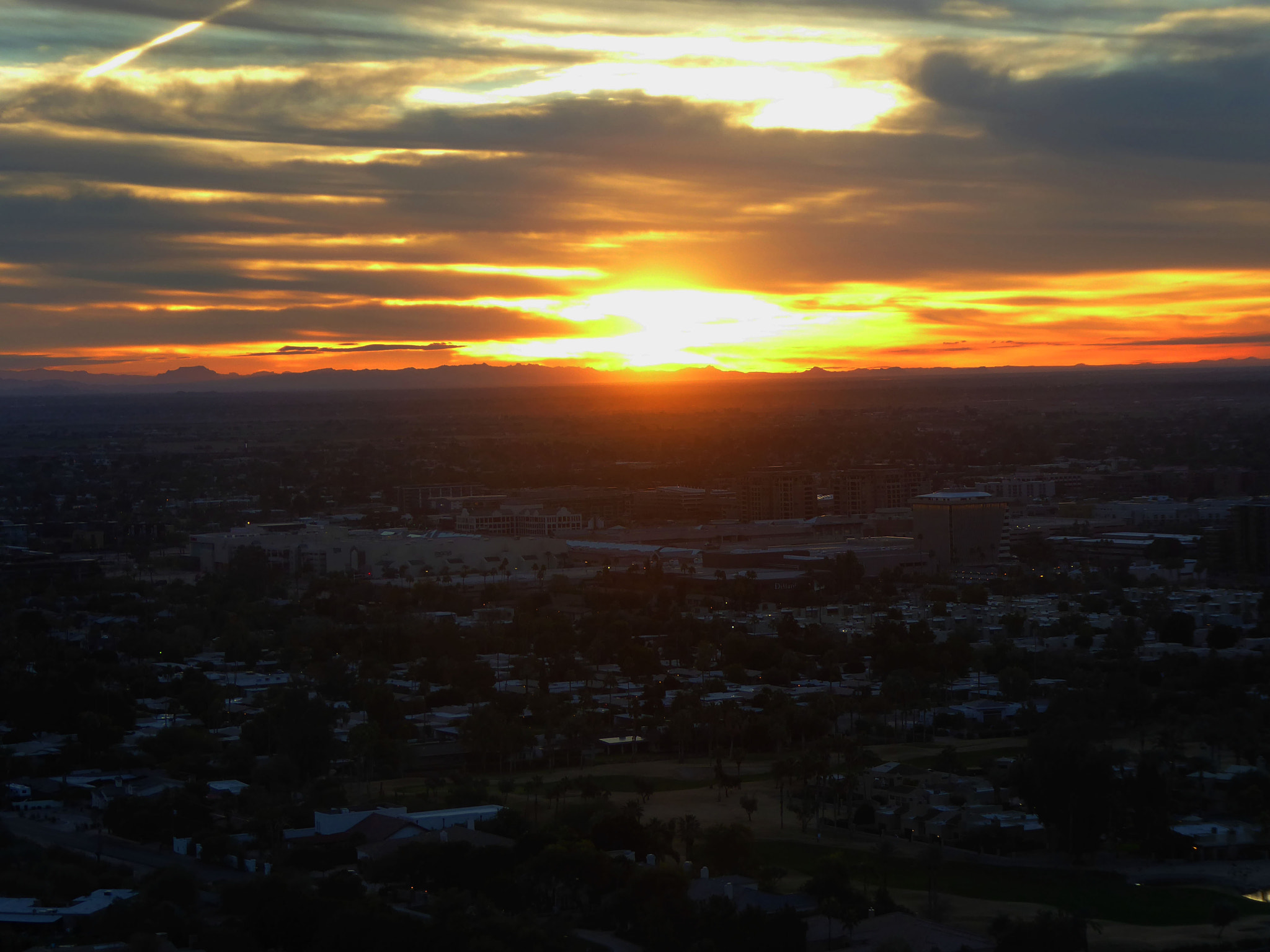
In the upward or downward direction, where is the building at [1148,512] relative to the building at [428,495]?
downward

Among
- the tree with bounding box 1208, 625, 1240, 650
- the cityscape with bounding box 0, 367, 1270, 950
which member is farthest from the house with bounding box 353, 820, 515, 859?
the tree with bounding box 1208, 625, 1240, 650

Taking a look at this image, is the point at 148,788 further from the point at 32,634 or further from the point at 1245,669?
the point at 1245,669

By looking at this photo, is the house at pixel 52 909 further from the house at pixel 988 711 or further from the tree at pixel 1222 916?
the house at pixel 988 711

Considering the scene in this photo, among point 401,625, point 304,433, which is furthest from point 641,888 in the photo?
point 304,433

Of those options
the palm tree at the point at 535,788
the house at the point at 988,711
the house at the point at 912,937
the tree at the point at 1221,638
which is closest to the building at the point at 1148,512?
the tree at the point at 1221,638

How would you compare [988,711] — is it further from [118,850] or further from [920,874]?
[118,850]

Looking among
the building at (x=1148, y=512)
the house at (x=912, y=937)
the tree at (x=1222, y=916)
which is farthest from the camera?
the building at (x=1148, y=512)
